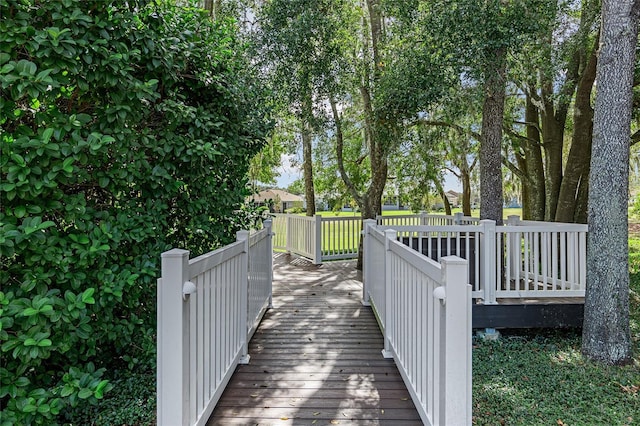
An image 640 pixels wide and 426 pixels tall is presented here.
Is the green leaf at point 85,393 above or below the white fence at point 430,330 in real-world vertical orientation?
below

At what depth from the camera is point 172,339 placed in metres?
1.97

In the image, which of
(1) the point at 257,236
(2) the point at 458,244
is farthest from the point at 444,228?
(1) the point at 257,236

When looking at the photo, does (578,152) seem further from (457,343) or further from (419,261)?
(457,343)

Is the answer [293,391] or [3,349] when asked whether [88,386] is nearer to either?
[3,349]

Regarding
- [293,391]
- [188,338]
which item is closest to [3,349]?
[188,338]

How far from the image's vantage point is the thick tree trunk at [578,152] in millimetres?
7207

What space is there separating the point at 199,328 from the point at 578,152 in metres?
7.77

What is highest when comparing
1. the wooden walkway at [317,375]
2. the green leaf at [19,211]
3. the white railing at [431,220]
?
the green leaf at [19,211]

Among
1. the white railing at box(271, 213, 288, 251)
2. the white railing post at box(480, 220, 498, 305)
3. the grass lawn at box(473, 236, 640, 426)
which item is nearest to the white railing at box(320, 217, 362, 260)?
the white railing at box(271, 213, 288, 251)

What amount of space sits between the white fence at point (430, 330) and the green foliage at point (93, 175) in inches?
67.9

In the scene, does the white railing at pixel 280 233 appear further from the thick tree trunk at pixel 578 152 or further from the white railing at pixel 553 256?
the white railing at pixel 553 256

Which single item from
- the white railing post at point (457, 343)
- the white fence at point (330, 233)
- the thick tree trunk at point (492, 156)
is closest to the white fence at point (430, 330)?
the white railing post at point (457, 343)

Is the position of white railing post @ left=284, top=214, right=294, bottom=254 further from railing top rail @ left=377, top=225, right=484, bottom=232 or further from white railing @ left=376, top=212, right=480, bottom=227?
railing top rail @ left=377, top=225, right=484, bottom=232

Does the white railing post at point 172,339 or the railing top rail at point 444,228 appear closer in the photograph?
the white railing post at point 172,339
